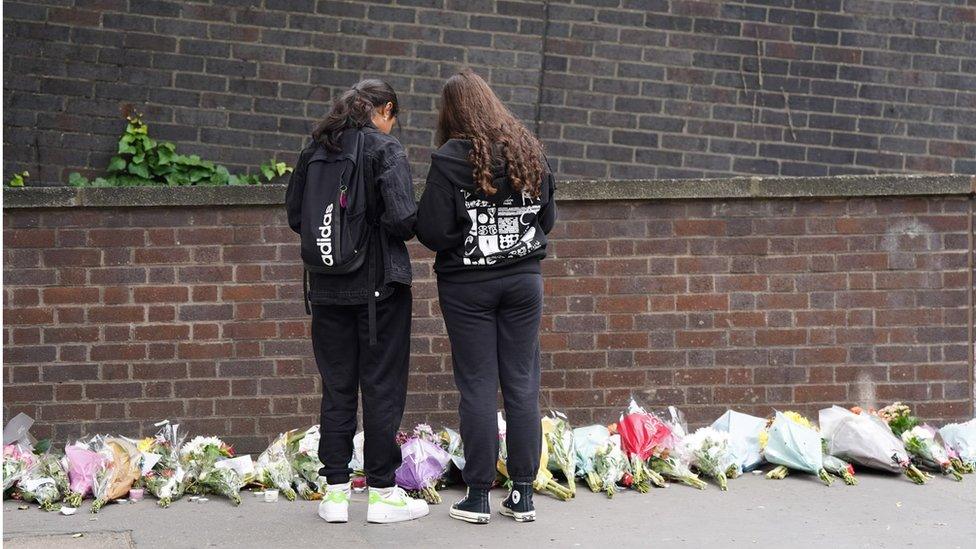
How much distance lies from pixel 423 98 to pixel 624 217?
223cm

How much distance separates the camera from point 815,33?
25.0 ft

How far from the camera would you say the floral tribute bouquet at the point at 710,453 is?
15.8ft

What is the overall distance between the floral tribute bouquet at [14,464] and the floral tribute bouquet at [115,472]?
279 mm

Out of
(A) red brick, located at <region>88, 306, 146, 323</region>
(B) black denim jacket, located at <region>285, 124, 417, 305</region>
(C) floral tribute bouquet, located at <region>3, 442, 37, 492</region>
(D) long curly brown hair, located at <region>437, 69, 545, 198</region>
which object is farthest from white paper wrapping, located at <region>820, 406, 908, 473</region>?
(C) floral tribute bouquet, located at <region>3, 442, 37, 492</region>

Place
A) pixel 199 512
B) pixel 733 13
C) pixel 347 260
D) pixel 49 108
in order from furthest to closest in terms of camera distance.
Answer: pixel 733 13 < pixel 49 108 < pixel 199 512 < pixel 347 260

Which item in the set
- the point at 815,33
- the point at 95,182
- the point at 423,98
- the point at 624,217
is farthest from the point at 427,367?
the point at 815,33

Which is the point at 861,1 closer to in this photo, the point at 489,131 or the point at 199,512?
the point at 489,131

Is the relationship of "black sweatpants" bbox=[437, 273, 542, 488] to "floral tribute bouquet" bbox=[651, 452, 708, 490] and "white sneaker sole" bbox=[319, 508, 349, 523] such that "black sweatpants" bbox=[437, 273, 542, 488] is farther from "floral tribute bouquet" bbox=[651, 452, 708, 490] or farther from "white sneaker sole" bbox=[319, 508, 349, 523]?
"floral tribute bouquet" bbox=[651, 452, 708, 490]

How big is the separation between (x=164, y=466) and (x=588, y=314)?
2.21 meters

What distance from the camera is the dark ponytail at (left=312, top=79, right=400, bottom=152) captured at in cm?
Answer: 393

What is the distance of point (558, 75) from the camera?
7.42 m

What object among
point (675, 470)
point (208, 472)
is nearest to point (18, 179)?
point (208, 472)

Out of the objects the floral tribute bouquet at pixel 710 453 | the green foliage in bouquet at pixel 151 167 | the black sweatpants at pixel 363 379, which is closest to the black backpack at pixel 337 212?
the black sweatpants at pixel 363 379

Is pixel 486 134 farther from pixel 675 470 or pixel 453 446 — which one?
pixel 675 470
